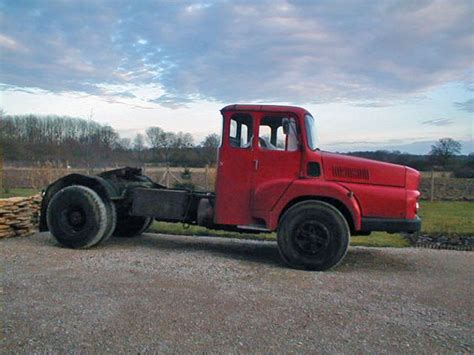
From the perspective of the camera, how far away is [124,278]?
5617mm

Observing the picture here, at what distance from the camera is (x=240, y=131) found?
23.2 ft

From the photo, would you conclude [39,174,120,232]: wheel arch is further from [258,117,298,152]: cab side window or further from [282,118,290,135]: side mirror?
[282,118,290,135]: side mirror

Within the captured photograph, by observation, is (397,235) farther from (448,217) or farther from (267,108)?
(267,108)

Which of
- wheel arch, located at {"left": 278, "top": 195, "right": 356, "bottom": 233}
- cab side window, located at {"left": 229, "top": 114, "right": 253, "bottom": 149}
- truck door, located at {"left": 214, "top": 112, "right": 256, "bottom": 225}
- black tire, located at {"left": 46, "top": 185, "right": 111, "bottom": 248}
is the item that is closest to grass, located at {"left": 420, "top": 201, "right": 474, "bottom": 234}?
wheel arch, located at {"left": 278, "top": 195, "right": 356, "bottom": 233}

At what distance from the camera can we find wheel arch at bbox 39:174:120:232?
7.85 m

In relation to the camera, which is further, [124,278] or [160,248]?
[160,248]

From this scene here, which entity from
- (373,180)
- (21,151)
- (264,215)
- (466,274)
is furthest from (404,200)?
(21,151)

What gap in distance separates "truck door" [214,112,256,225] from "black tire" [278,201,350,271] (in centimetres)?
80

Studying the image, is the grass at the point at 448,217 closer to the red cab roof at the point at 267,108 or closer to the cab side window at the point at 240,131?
the red cab roof at the point at 267,108

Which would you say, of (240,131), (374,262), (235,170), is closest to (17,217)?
(235,170)

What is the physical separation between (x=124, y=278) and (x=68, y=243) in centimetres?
250

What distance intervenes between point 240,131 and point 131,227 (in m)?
3.49

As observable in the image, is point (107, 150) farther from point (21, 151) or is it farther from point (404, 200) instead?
point (404, 200)

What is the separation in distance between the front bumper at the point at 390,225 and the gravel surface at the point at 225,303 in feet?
2.19
